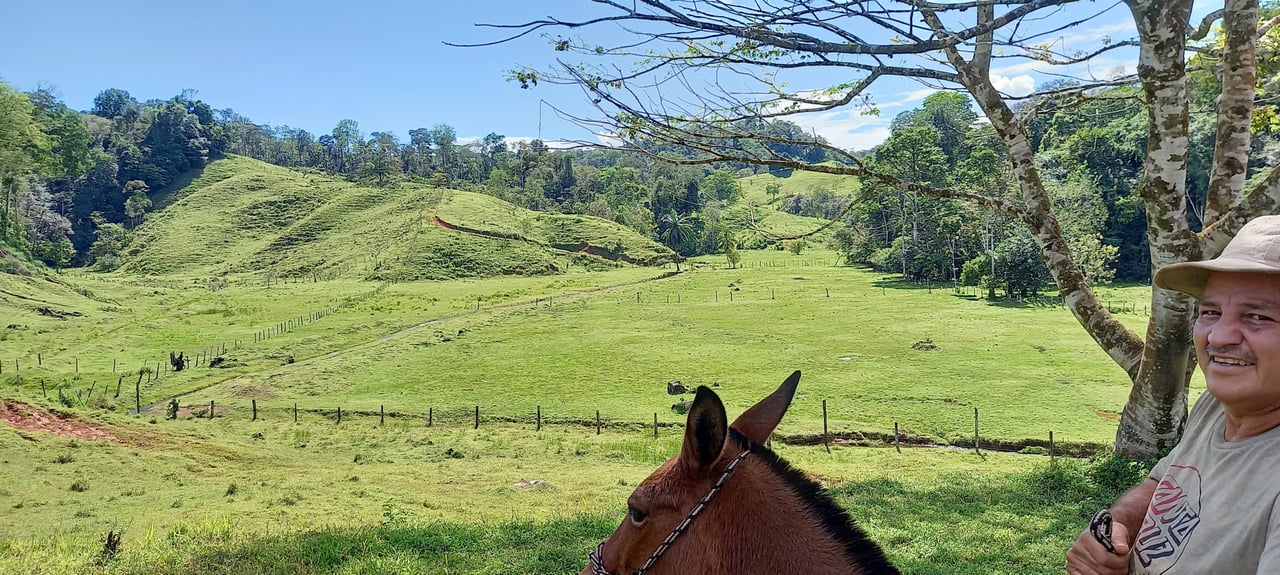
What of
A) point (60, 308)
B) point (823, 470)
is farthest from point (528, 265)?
point (823, 470)

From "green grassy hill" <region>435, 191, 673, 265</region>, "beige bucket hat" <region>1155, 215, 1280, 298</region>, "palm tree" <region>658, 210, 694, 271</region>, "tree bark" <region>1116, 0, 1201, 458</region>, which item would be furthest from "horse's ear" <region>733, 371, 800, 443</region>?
"palm tree" <region>658, 210, 694, 271</region>

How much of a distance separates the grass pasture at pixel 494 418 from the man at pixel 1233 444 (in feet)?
14.7

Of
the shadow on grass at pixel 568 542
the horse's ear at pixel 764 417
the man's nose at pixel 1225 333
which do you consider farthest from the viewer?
the shadow on grass at pixel 568 542

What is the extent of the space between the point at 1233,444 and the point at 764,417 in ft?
4.43

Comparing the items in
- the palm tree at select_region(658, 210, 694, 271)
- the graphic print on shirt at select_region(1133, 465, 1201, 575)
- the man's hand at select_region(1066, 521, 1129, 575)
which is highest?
the palm tree at select_region(658, 210, 694, 271)

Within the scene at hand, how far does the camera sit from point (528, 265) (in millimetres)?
71750

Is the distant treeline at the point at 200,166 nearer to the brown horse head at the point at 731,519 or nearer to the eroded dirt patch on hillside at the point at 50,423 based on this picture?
the eroded dirt patch on hillside at the point at 50,423

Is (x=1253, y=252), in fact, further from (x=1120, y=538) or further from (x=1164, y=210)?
(x=1164, y=210)

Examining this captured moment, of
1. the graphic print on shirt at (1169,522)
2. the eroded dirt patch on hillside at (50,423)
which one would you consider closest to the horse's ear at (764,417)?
the graphic print on shirt at (1169,522)

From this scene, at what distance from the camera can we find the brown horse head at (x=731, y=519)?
2.00 m

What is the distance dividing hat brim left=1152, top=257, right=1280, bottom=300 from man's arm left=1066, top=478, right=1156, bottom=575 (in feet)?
2.18

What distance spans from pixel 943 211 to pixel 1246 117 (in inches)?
2013

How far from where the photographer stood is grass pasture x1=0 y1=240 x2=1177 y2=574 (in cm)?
727

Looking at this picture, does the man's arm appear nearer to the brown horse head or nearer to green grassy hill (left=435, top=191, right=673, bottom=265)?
the brown horse head
